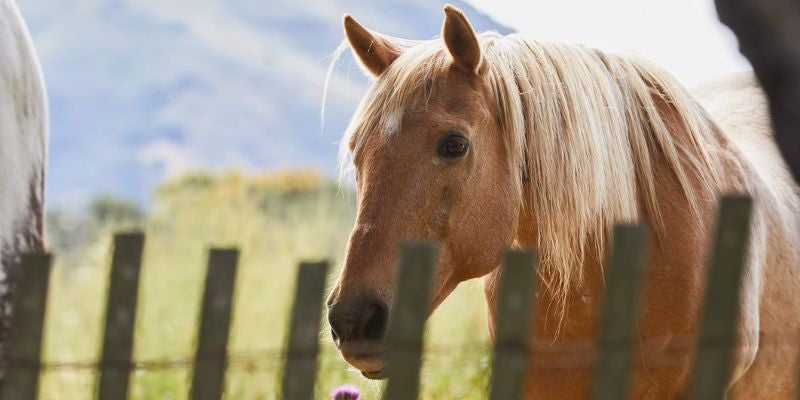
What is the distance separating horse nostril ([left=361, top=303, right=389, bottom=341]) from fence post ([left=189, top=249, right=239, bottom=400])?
0.67 metres

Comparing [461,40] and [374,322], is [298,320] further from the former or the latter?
[461,40]

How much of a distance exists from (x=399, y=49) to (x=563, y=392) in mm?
1239

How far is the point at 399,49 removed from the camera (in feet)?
10.3

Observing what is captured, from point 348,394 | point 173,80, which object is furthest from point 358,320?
point 173,80

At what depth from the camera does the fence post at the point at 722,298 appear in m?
1.96

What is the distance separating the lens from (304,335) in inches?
71.6

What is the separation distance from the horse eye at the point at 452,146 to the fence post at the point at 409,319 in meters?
0.94

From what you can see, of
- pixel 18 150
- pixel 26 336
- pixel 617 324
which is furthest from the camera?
pixel 18 150

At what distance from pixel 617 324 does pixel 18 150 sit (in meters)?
1.66

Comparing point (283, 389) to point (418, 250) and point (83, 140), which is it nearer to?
point (418, 250)

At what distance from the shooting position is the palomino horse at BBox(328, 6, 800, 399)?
264cm

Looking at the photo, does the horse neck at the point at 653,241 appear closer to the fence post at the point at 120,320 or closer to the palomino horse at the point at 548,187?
the palomino horse at the point at 548,187

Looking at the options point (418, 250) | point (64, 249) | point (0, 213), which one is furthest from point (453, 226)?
point (64, 249)

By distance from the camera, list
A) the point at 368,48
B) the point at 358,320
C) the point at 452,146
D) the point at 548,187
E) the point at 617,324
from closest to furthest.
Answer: the point at 617,324 < the point at 358,320 < the point at 452,146 < the point at 548,187 < the point at 368,48
